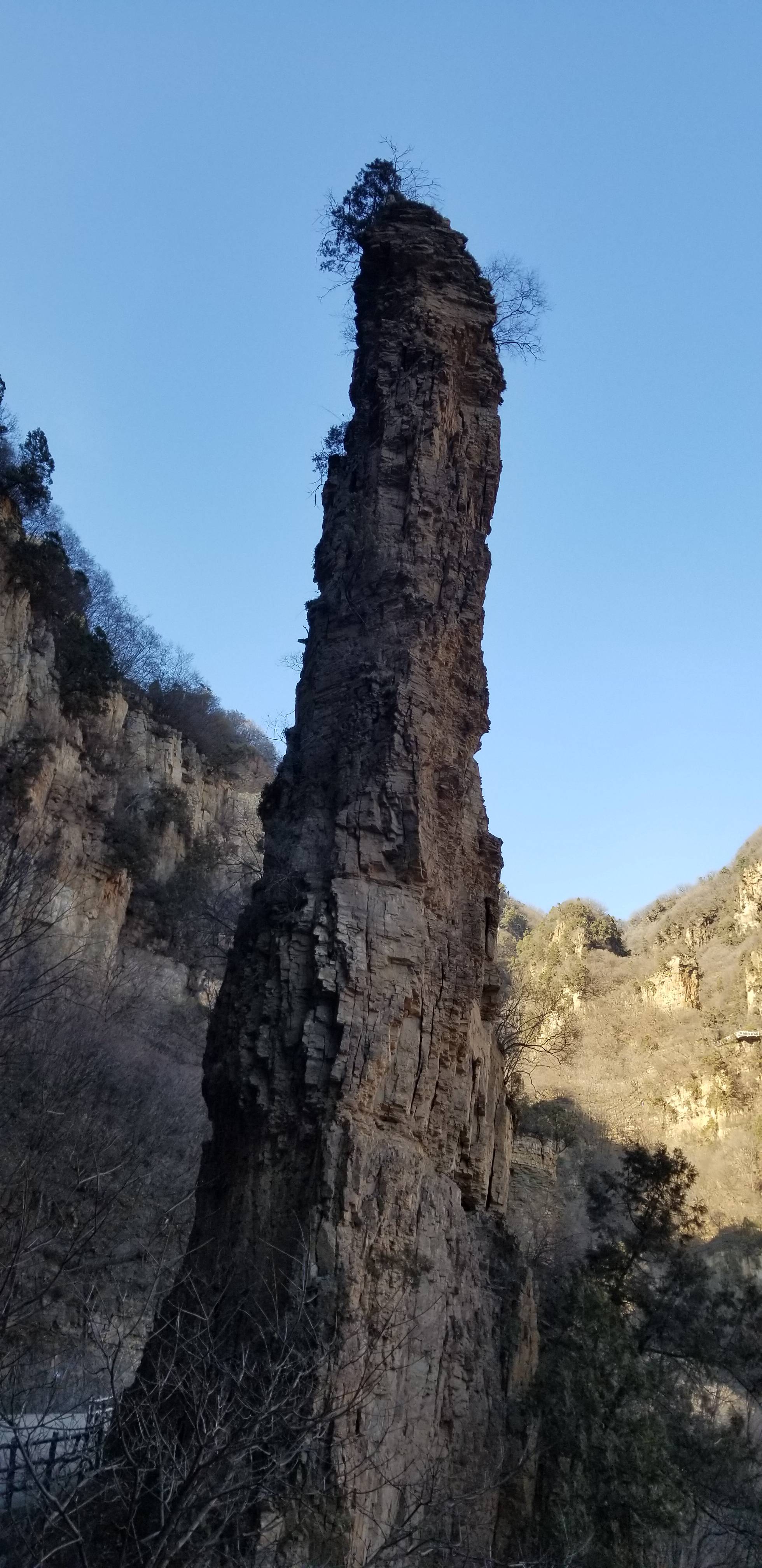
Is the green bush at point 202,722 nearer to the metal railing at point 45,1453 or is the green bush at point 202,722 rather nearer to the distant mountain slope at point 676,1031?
the distant mountain slope at point 676,1031

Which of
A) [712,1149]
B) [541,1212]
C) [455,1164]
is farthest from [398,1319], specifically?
[712,1149]

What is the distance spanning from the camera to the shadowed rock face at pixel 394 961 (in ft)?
32.1

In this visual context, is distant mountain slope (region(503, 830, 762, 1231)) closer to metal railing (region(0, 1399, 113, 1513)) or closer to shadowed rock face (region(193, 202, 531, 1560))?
metal railing (region(0, 1399, 113, 1513))

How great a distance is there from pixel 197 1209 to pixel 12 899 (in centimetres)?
724

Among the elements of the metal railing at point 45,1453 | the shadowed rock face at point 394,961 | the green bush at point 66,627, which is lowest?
the metal railing at point 45,1453

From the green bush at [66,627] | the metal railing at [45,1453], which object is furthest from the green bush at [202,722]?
the metal railing at [45,1453]

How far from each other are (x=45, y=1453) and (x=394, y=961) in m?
9.98

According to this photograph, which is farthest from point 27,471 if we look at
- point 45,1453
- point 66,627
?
point 45,1453

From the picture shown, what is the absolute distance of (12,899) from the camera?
1666cm

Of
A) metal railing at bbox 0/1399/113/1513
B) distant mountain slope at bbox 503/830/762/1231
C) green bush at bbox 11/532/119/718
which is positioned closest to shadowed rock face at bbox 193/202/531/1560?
metal railing at bbox 0/1399/113/1513

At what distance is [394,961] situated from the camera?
1090cm

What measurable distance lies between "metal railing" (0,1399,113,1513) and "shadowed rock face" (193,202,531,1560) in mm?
1762

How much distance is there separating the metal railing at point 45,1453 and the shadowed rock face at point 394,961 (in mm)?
1762

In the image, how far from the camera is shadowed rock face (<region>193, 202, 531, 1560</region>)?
978cm
